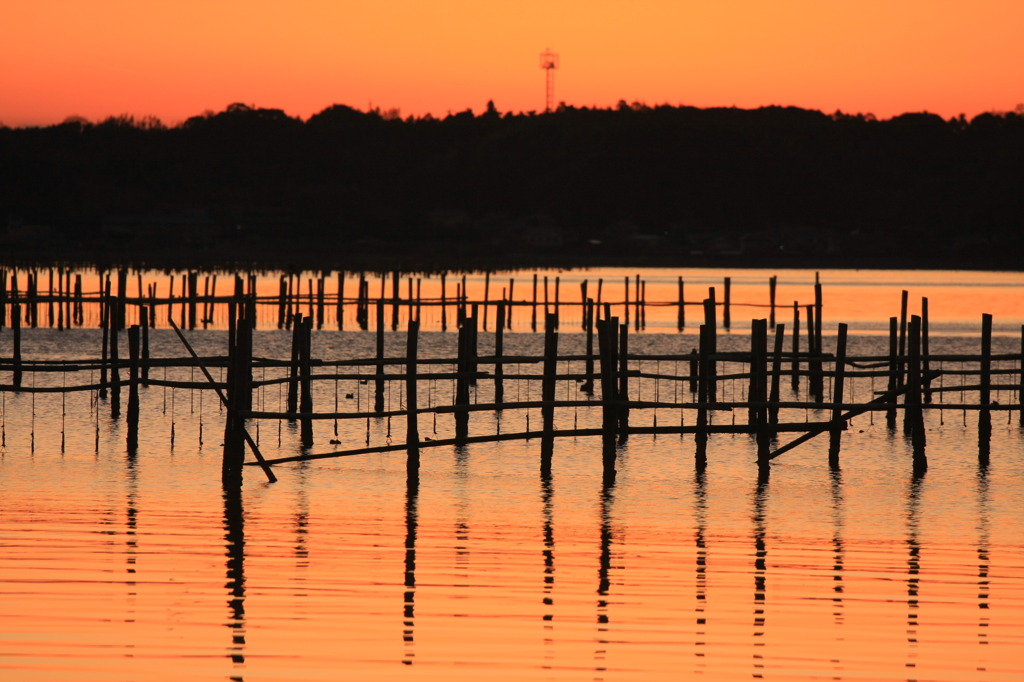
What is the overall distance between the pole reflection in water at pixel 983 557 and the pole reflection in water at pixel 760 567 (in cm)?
144

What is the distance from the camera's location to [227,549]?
42.9 feet

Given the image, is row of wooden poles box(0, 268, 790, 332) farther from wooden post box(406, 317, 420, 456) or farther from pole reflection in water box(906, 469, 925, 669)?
pole reflection in water box(906, 469, 925, 669)

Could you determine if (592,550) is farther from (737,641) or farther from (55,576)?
(55,576)

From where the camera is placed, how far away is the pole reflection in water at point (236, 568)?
982cm

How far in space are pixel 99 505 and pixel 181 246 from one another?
102 metres

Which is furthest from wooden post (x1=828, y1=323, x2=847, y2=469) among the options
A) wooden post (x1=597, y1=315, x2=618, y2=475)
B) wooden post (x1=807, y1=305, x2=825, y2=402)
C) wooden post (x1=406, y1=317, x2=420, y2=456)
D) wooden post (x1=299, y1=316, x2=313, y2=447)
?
wooden post (x1=299, y1=316, x2=313, y2=447)

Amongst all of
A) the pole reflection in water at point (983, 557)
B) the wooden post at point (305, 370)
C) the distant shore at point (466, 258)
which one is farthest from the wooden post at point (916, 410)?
the distant shore at point (466, 258)

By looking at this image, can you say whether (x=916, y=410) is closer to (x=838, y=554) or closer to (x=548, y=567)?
(x=838, y=554)

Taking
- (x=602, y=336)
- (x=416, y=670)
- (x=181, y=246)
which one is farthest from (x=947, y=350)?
(x=181, y=246)

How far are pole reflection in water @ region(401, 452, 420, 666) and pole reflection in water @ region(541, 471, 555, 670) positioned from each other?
2.99 feet

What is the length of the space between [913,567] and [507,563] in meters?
3.56

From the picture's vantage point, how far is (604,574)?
1236cm

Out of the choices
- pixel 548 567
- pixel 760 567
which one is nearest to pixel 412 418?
pixel 548 567

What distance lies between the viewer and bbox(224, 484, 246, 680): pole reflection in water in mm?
9820
